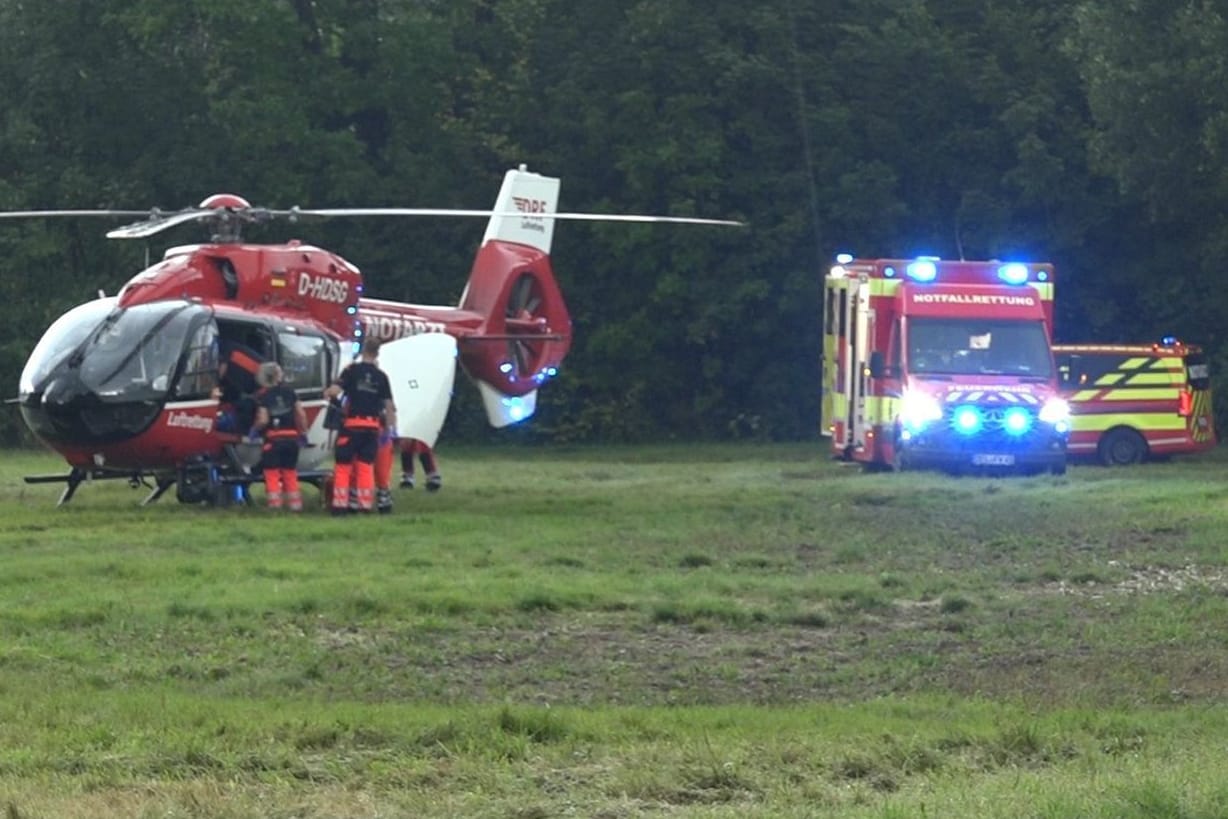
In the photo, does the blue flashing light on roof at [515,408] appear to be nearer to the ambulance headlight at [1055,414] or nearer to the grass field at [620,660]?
the grass field at [620,660]

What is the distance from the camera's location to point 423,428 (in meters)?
24.7

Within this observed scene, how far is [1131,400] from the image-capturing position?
34250 mm

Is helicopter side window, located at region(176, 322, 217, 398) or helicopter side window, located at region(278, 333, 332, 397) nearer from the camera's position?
helicopter side window, located at region(176, 322, 217, 398)

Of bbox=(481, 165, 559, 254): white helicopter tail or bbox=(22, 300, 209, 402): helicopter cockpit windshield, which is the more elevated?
bbox=(481, 165, 559, 254): white helicopter tail

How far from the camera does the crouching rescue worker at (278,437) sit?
21406 millimetres

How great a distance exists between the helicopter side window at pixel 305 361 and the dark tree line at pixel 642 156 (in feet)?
61.9

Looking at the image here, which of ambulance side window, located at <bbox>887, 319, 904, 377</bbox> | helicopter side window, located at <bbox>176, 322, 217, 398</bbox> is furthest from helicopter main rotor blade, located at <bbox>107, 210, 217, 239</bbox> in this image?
ambulance side window, located at <bbox>887, 319, 904, 377</bbox>

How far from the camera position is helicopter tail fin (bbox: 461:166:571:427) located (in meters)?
27.3

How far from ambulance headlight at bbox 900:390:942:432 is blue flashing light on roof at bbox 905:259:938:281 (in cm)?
180

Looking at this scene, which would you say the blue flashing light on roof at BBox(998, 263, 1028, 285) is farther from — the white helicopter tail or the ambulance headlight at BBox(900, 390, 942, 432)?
the white helicopter tail

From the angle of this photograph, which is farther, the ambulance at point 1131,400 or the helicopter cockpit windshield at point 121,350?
the ambulance at point 1131,400

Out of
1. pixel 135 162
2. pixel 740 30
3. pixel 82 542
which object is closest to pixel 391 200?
pixel 135 162

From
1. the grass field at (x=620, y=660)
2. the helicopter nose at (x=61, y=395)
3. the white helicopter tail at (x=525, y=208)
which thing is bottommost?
the grass field at (x=620, y=660)

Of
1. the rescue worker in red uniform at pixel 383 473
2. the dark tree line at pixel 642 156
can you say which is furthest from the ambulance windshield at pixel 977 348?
the dark tree line at pixel 642 156
